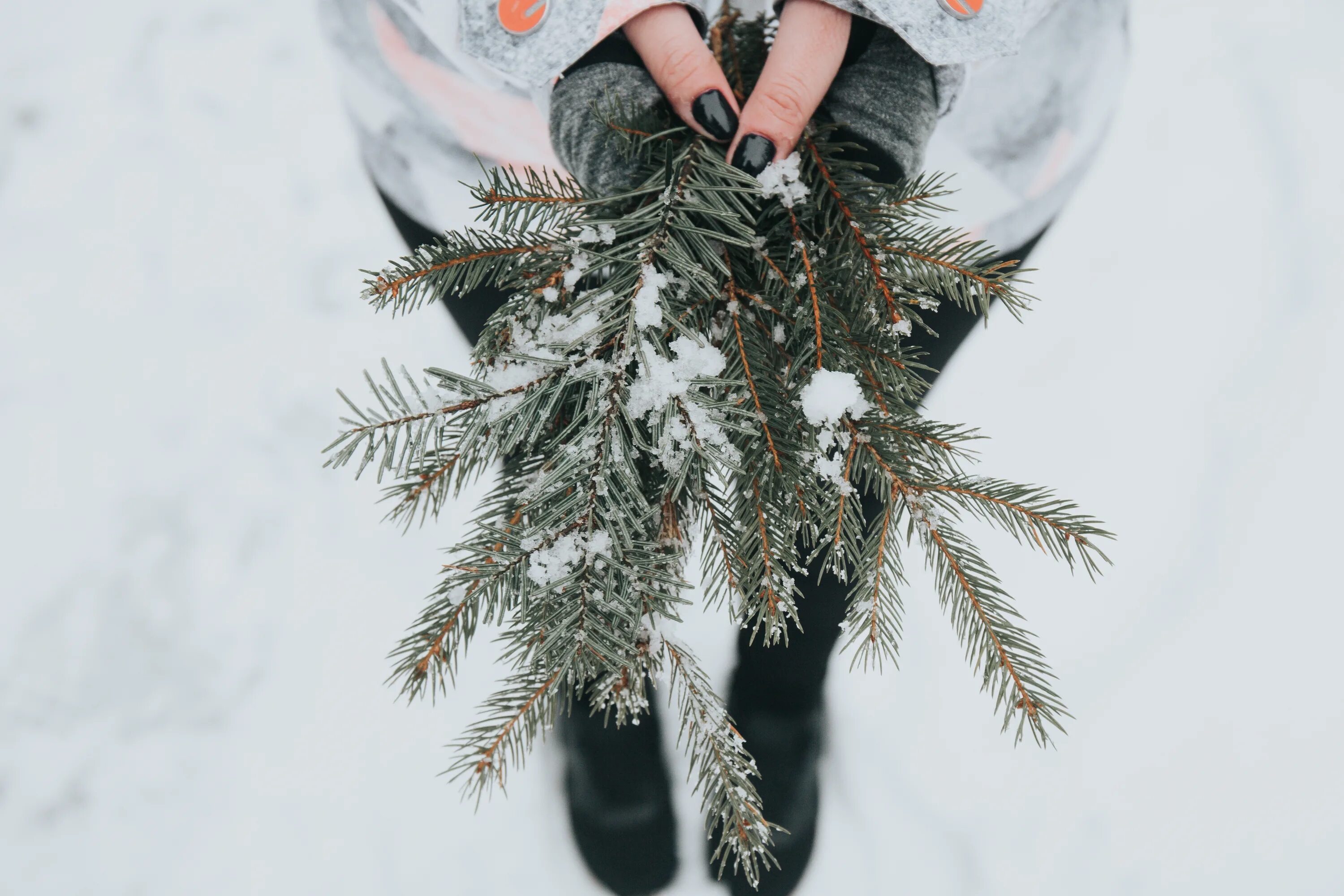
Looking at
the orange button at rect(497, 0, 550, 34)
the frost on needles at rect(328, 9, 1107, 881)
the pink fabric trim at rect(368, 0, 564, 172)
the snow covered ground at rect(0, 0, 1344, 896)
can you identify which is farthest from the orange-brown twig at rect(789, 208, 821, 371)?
the snow covered ground at rect(0, 0, 1344, 896)

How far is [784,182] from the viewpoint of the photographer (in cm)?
60

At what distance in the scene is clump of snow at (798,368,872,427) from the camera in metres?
0.54

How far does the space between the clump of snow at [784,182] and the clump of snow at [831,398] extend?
0.45 feet

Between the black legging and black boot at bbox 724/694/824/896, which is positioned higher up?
the black legging

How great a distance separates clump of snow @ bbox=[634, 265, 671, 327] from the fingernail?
0.46ft

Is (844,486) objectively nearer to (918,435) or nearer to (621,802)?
(918,435)

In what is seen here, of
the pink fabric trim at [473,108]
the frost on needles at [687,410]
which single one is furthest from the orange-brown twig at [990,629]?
the pink fabric trim at [473,108]

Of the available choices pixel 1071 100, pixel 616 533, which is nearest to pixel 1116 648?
pixel 1071 100

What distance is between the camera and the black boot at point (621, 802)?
1.19 meters

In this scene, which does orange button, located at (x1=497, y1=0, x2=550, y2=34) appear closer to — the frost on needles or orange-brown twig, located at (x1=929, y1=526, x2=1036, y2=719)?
the frost on needles

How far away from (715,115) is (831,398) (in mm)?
234

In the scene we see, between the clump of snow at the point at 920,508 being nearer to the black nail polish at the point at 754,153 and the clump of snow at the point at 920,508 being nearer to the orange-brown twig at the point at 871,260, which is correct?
the orange-brown twig at the point at 871,260

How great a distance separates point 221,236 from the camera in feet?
5.66

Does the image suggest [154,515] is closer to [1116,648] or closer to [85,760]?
[85,760]
